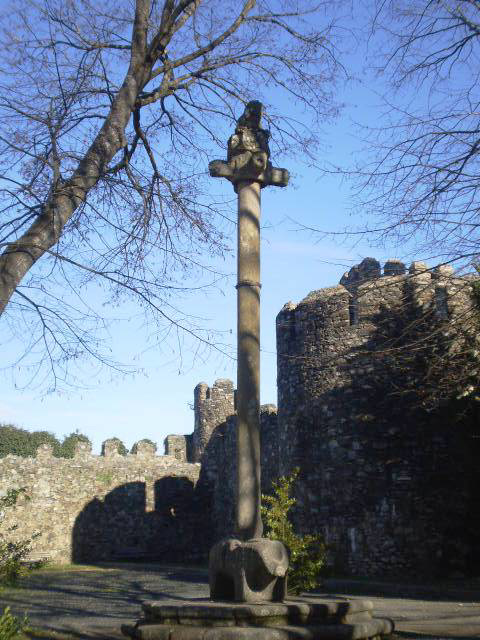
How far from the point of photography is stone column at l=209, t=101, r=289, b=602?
5.88 meters

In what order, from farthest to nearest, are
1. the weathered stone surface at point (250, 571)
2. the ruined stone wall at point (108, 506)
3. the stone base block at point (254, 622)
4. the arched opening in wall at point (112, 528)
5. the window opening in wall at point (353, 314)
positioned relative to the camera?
the arched opening in wall at point (112, 528), the ruined stone wall at point (108, 506), the window opening in wall at point (353, 314), the weathered stone surface at point (250, 571), the stone base block at point (254, 622)

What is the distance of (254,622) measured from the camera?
5.41m

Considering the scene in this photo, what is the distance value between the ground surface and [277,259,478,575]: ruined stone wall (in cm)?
112

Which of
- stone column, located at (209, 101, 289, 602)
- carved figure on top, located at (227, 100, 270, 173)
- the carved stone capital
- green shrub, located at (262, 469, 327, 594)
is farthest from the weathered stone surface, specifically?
carved figure on top, located at (227, 100, 270, 173)

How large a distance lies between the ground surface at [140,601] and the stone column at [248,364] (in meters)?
1.61

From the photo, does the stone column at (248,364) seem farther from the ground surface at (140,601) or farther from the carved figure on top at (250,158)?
the ground surface at (140,601)

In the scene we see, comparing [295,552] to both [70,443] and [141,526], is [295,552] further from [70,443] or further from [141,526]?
[70,443]

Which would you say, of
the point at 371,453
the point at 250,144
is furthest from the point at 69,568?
the point at 250,144

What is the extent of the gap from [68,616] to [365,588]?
430cm

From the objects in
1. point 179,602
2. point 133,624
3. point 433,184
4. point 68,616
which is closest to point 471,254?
point 433,184

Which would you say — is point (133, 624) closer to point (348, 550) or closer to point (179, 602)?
point (179, 602)

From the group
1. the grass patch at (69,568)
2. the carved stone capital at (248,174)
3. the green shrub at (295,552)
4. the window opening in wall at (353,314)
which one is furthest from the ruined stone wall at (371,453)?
the grass patch at (69,568)

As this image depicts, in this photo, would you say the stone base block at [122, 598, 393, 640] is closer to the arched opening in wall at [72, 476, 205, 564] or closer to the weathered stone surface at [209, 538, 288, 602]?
the weathered stone surface at [209, 538, 288, 602]

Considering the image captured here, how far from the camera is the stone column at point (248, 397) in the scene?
5875 millimetres
